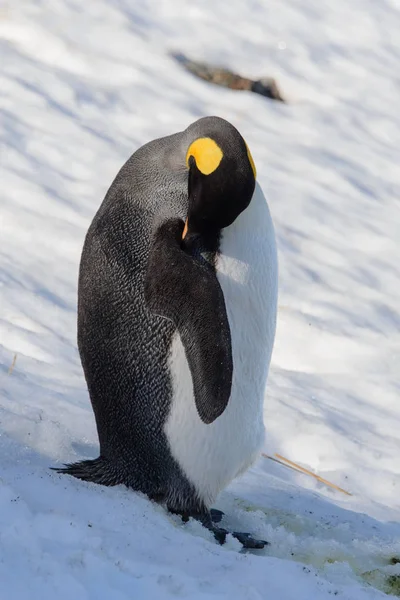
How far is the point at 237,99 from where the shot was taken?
22.1ft

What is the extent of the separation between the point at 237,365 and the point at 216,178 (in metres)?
0.52

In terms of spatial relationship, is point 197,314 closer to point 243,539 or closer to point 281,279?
point 243,539

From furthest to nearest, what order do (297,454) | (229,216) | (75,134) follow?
(75,134) → (297,454) → (229,216)

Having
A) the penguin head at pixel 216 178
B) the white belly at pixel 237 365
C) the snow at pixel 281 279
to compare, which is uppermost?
the penguin head at pixel 216 178

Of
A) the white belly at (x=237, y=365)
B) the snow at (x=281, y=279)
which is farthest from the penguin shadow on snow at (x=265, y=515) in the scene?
the white belly at (x=237, y=365)

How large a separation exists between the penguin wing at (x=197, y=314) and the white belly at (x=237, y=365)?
0.12 meters

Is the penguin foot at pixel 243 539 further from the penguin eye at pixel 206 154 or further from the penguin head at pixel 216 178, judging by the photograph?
the penguin eye at pixel 206 154

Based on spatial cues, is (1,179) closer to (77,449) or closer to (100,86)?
(100,86)

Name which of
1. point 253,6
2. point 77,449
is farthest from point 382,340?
point 253,6

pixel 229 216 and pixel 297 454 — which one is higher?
pixel 229 216

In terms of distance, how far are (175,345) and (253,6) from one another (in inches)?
235

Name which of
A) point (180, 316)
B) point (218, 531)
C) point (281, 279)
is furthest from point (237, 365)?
point (281, 279)

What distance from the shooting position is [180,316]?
2.41 meters

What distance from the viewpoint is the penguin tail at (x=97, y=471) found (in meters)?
2.56
